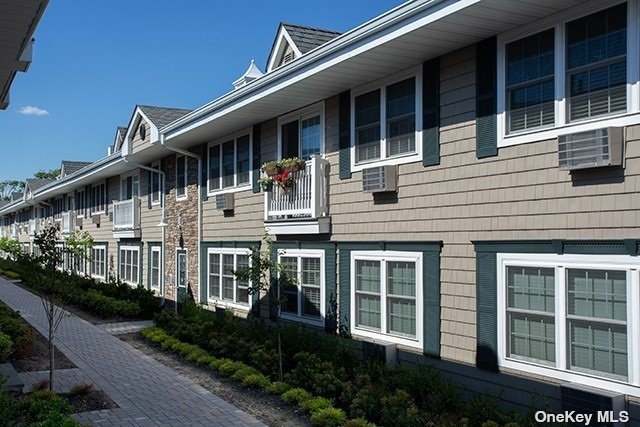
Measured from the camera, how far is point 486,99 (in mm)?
8133

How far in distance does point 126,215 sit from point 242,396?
15326mm

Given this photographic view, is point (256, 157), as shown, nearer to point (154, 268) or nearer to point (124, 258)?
point (154, 268)

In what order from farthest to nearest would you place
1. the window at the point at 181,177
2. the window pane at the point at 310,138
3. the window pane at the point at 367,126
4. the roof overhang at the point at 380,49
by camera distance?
1. the window at the point at 181,177
2. the window pane at the point at 310,138
3. the window pane at the point at 367,126
4. the roof overhang at the point at 380,49

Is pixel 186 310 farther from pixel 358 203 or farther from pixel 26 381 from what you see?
pixel 358 203

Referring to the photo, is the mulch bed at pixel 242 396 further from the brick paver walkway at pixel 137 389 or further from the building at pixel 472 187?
the building at pixel 472 187

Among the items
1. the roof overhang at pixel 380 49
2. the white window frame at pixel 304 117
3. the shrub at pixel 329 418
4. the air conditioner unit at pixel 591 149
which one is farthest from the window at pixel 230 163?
the air conditioner unit at pixel 591 149

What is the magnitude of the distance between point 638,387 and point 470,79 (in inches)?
179

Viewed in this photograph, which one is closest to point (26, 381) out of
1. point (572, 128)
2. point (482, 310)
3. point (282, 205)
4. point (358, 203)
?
point (282, 205)

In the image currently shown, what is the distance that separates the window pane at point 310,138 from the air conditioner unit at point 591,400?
681 cm

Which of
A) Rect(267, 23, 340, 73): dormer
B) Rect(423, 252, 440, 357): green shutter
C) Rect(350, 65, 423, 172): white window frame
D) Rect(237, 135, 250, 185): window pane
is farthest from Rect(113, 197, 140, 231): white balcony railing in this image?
Rect(423, 252, 440, 357): green shutter

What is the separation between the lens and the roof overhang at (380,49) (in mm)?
7328

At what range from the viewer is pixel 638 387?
626 centimetres

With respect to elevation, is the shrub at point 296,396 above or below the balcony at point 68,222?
below

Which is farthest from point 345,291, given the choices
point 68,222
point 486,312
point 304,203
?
point 68,222
